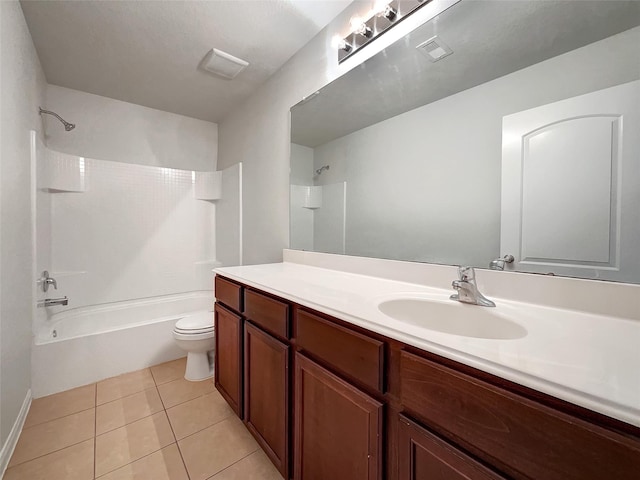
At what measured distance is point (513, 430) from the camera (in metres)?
0.47

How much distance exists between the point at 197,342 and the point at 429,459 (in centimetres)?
174

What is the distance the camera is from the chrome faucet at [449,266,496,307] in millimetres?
873

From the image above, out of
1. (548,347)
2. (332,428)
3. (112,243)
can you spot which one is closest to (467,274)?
(548,347)

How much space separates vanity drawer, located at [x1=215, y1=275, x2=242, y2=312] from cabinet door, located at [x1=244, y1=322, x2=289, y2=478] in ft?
0.48

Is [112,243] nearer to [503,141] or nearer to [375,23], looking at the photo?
[375,23]

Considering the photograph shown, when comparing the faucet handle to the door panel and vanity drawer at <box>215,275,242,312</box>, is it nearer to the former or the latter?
the door panel

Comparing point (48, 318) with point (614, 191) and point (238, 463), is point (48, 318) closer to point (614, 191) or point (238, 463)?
point (238, 463)

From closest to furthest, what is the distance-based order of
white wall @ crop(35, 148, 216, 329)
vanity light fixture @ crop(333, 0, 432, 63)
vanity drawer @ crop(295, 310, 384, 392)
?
vanity drawer @ crop(295, 310, 384, 392), vanity light fixture @ crop(333, 0, 432, 63), white wall @ crop(35, 148, 216, 329)

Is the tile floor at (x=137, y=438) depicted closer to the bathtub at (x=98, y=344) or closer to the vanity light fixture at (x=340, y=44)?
the bathtub at (x=98, y=344)

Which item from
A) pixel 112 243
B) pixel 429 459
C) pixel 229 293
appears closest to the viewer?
pixel 429 459

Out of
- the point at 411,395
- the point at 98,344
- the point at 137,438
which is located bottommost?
the point at 137,438

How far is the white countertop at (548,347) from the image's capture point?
409mm

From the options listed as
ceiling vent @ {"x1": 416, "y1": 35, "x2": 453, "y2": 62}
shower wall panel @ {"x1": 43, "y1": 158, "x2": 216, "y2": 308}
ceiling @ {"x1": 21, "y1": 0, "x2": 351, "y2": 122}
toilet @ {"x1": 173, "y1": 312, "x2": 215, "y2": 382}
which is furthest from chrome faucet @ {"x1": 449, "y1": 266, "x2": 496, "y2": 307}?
shower wall panel @ {"x1": 43, "y1": 158, "x2": 216, "y2": 308}

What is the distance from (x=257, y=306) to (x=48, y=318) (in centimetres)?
202
